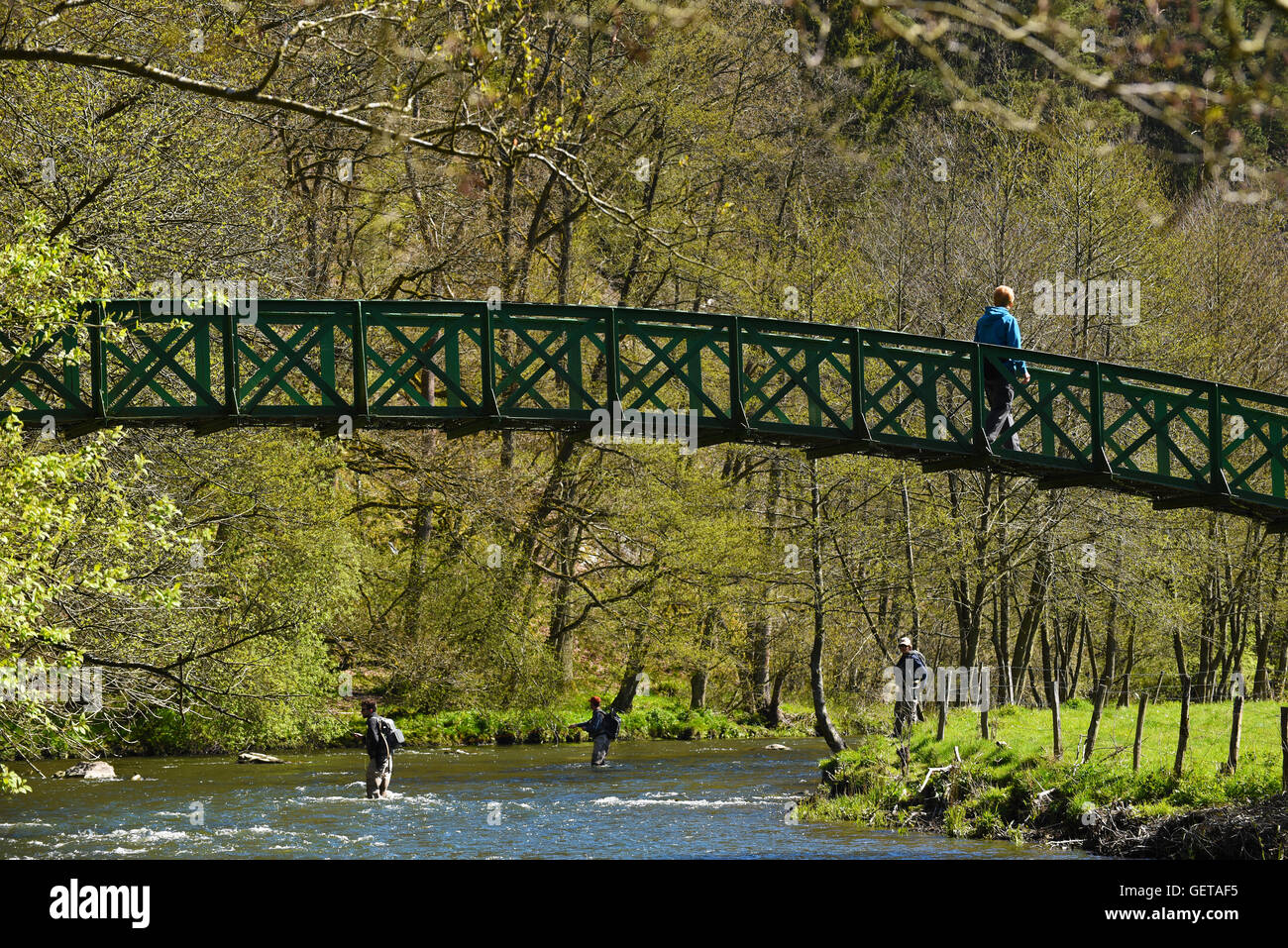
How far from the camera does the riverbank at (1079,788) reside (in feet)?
52.0

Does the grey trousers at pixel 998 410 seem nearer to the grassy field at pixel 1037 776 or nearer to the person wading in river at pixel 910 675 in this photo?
the grassy field at pixel 1037 776

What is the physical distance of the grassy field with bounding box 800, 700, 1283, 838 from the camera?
17.2 m

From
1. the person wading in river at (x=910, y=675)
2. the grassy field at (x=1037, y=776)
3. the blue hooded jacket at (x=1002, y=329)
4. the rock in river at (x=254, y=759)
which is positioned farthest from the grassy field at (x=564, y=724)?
the blue hooded jacket at (x=1002, y=329)

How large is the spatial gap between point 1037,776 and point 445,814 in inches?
318

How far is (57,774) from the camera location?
77.3 feet

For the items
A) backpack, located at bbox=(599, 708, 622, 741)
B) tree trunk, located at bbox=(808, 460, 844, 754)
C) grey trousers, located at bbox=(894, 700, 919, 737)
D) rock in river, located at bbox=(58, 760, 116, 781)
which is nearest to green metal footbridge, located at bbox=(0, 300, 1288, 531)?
tree trunk, located at bbox=(808, 460, 844, 754)

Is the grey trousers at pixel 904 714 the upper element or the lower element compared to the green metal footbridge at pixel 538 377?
lower

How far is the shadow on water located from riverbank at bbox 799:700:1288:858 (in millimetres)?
625

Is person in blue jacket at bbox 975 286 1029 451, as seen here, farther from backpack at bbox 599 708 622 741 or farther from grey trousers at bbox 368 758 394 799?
backpack at bbox 599 708 622 741

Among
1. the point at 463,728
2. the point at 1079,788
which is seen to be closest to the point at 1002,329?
the point at 1079,788

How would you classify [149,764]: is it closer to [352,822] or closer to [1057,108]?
[352,822]

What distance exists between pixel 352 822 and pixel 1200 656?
20.0 metres

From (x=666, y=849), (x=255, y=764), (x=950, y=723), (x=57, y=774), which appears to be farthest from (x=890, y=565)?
(x=57, y=774)

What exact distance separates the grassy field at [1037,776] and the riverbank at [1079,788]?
19mm
